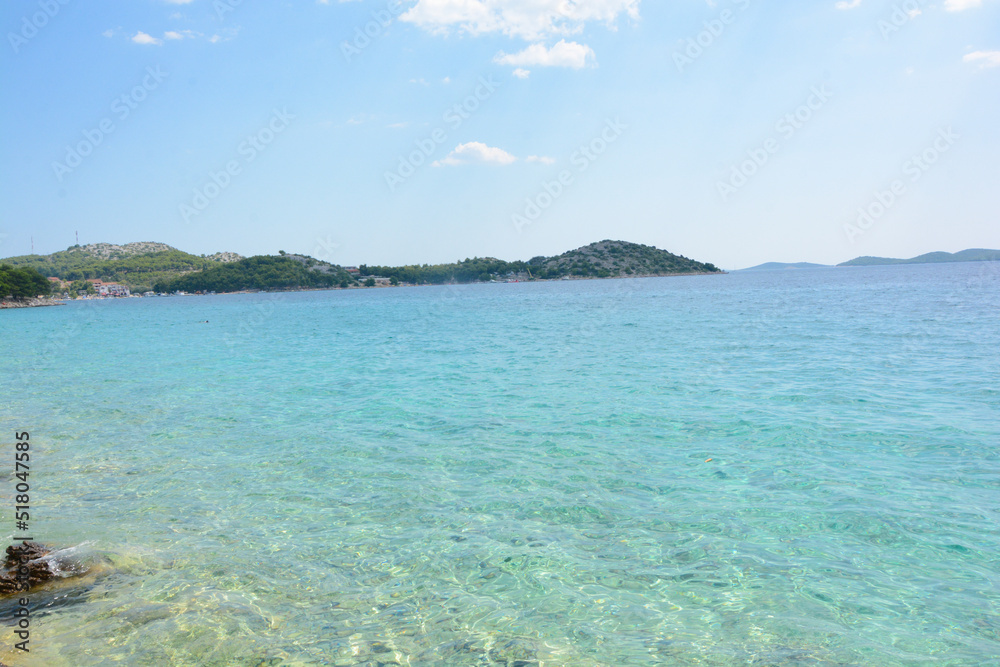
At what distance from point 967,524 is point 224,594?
867 cm

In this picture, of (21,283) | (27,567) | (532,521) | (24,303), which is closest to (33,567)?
(27,567)

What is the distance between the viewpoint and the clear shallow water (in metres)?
5.00

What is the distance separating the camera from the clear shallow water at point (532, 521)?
500cm

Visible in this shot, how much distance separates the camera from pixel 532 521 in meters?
7.53

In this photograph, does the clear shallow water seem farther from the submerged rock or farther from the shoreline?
the shoreline

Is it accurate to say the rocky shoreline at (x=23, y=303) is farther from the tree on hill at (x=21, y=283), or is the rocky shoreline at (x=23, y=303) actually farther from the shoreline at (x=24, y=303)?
the tree on hill at (x=21, y=283)

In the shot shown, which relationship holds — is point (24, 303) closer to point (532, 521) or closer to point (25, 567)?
point (25, 567)

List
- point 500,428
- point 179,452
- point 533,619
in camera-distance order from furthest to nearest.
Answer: point 500,428 → point 179,452 → point 533,619

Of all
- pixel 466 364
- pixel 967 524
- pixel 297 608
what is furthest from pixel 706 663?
pixel 466 364

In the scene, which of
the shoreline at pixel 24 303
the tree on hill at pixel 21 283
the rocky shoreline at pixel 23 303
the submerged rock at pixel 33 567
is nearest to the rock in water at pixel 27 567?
the submerged rock at pixel 33 567

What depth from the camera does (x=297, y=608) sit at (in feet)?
18.0

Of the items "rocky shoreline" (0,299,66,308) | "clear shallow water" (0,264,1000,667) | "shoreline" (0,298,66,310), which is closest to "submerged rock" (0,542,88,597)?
"clear shallow water" (0,264,1000,667)

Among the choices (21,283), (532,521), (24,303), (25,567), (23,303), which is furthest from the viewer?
(24,303)

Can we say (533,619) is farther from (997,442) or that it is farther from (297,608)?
(997,442)
